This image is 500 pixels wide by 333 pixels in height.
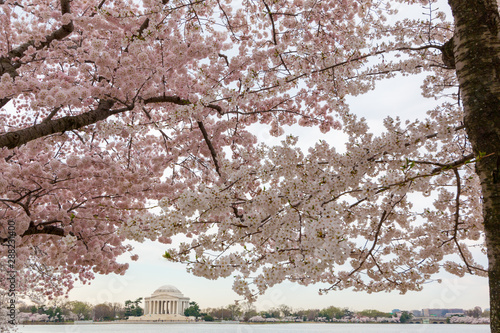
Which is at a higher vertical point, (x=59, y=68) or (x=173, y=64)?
(x=59, y=68)

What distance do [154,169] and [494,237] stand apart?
21.9ft

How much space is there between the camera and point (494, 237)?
8.20ft

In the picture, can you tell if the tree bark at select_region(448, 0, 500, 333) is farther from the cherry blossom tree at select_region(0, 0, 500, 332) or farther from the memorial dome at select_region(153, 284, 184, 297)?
the memorial dome at select_region(153, 284, 184, 297)

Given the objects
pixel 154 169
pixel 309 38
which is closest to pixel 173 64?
pixel 154 169

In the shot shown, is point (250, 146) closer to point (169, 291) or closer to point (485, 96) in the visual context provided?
point (485, 96)

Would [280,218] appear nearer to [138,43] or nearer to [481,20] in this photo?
[481,20]

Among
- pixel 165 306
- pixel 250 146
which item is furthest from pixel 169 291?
pixel 250 146

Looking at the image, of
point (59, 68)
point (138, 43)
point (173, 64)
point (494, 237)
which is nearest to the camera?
point (494, 237)

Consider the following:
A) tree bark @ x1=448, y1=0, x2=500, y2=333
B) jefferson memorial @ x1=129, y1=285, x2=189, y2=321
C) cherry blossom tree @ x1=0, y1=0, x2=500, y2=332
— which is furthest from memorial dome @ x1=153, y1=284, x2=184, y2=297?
tree bark @ x1=448, y1=0, x2=500, y2=333

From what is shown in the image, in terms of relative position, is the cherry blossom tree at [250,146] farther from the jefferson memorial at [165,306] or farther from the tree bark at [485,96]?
the jefferson memorial at [165,306]

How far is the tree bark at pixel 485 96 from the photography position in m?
2.50

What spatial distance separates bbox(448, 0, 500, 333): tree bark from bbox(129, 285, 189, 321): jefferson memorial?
236 ft

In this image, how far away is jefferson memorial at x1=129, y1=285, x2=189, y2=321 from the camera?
6788 cm

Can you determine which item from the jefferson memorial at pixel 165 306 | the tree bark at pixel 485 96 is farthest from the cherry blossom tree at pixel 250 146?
the jefferson memorial at pixel 165 306
